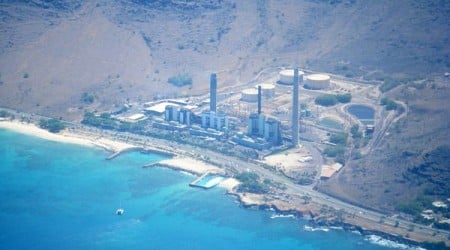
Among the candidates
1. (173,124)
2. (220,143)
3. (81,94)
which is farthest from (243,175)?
(81,94)

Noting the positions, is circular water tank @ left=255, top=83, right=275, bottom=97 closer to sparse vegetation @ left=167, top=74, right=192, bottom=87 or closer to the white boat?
sparse vegetation @ left=167, top=74, right=192, bottom=87

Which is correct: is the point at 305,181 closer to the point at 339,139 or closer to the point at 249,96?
the point at 339,139

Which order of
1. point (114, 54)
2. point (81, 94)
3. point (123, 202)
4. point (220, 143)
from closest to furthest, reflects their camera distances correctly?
point (123, 202) → point (220, 143) → point (81, 94) → point (114, 54)

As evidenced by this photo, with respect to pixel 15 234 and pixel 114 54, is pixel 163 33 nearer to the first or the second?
pixel 114 54

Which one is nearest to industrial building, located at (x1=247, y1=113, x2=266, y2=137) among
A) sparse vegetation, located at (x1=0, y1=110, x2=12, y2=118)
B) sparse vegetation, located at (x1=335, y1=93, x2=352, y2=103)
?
sparse vegetation, located at (x1=335, y1=93, x2=352, y2=103)

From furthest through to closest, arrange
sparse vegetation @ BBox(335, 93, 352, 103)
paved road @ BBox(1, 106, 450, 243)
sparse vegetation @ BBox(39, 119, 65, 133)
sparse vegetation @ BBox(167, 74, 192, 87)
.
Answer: sparse vegetation @ BBox(167, 74, 192, 87)
sparse vegetation @ BBox(335, 93, 352, 103)
sparse vegetation @ BBox(39, 119, 65, 133)
paved road @ BBox(1, 106, 450, 243)

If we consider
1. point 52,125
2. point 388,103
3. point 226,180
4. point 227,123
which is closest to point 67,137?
point 52,125

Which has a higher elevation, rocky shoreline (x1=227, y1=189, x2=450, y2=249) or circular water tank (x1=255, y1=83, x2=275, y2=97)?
circular water tank (x1=255, y1=83, x2=275, y2=97)
